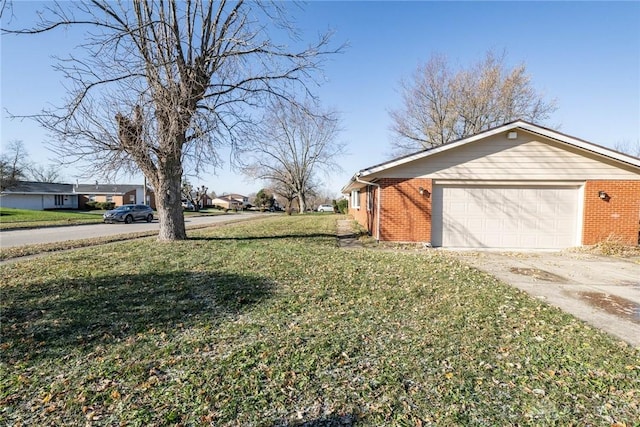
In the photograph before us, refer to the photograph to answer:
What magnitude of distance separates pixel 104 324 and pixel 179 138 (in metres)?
6.85

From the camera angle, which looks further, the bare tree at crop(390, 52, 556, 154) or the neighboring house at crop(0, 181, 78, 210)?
the neighboring house at crop(0, 181, 78, 210)

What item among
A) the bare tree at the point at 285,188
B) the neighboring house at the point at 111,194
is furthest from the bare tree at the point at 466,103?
the neighboring house at the point at 111,194

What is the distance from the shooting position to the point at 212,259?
820 centimetres

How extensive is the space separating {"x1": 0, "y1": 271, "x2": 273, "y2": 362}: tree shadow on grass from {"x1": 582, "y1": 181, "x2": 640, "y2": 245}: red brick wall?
10.3 meters

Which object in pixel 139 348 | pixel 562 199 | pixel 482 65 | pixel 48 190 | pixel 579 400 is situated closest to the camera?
pixel 579 400

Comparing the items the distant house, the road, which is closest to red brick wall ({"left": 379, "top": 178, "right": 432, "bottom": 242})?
the road

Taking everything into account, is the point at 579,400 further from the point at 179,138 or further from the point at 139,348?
the point at 179,138

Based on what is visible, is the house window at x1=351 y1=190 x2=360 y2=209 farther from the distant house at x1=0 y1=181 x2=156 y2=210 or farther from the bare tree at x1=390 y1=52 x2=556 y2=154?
the distant house at x1=0 y1=181 x2=156 y2=210

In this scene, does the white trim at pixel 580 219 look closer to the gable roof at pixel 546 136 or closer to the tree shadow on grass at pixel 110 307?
the gable roof at pixel 546 136

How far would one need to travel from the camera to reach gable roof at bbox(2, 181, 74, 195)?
40231 millimetres

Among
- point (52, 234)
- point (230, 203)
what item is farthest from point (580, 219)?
point (230, 203)

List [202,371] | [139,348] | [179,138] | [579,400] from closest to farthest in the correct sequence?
[579,400]
[202,371]
[139,348]
[179,138]

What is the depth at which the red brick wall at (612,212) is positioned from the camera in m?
10.4

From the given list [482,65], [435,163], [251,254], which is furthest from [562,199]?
[482,65]
